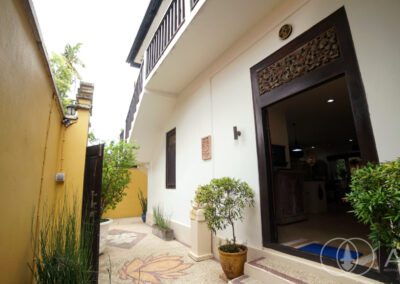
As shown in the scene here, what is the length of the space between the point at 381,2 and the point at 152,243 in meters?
5.35

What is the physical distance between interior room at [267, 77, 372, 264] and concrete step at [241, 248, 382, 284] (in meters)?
0.39

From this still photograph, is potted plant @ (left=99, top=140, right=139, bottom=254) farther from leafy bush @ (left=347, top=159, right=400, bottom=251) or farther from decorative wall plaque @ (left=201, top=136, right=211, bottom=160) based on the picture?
leafy bush @ (left=347, top=159, right=400, bottom=251)

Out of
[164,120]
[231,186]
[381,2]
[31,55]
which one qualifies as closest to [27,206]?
[31,55]

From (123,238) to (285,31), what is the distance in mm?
5554

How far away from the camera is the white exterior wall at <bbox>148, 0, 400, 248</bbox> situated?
1863 mm

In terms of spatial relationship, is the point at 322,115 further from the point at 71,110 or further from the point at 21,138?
the point at 21,138

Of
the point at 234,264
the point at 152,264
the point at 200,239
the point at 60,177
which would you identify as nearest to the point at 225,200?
the point at 234,264

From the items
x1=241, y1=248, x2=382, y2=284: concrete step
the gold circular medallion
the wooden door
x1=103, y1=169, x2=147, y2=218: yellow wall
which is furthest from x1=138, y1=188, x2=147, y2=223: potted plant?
the gold circular medallion

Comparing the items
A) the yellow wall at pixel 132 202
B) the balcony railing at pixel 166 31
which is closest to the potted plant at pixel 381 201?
the balcony railing at pixel 166 31

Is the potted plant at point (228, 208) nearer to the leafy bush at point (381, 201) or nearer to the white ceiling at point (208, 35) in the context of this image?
the leafy bush at point (381, 201)

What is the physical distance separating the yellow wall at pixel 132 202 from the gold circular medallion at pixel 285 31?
8.12 meters

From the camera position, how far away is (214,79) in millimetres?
4324

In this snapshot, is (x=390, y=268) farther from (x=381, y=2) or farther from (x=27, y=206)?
(x=27, y=206)

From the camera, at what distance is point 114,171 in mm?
4426
